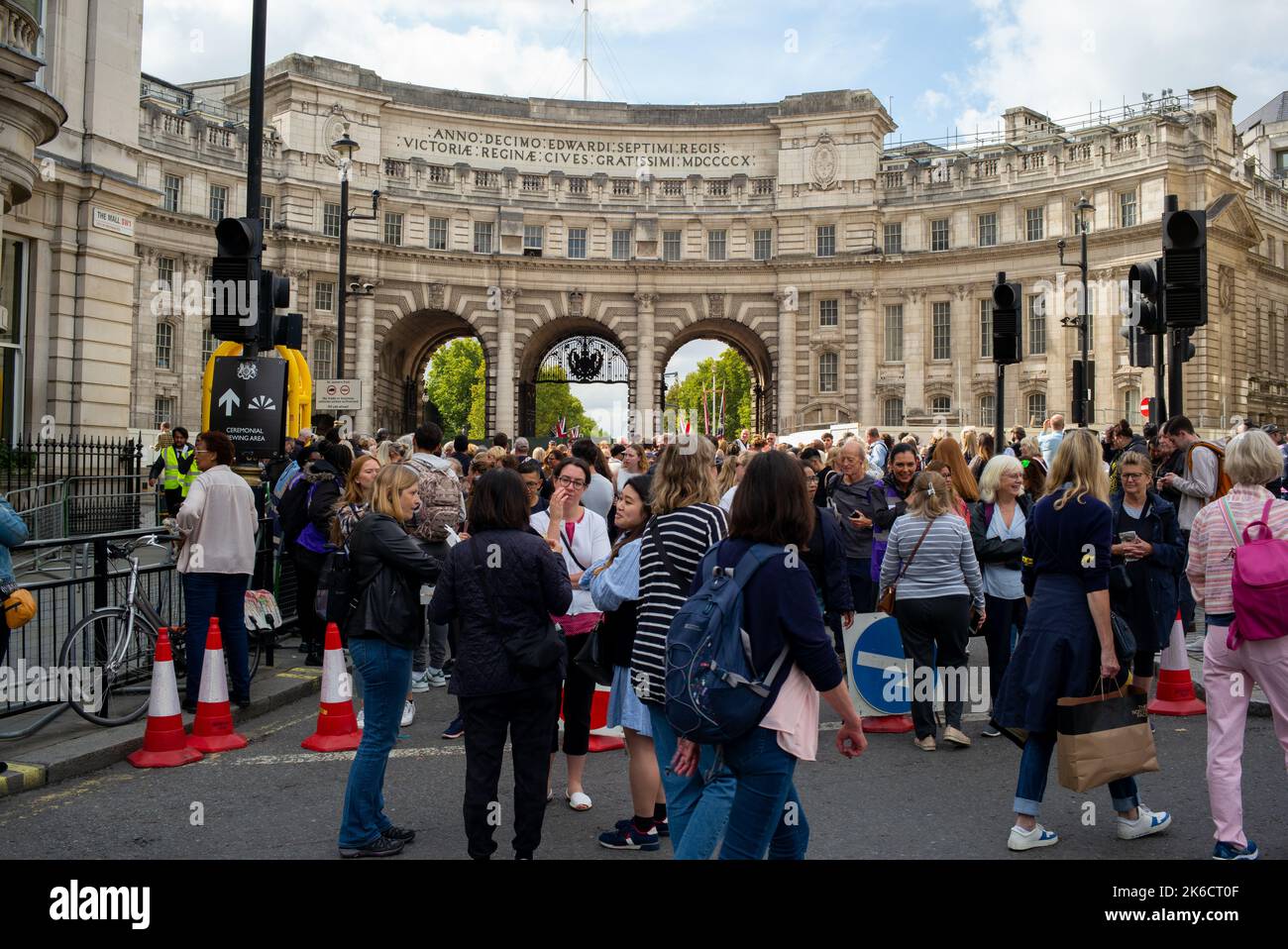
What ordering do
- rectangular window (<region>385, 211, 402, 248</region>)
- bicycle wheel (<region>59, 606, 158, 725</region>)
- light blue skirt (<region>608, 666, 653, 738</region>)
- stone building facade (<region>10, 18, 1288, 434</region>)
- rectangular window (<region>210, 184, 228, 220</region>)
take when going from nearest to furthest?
1. light blue skirt (<region>608, 666, 653, 738</region>)
2. bicycle wheel (<region>59, 606, 158, 725</region>)
3. rectangular window (<region>210, 184, 228, 220</region>)
4. stone building facade (<region>10, 18, 1288, 434</region>)
5. rectangular window (<region>385, 211, 402, 248</region>)

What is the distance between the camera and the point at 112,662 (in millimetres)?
8438

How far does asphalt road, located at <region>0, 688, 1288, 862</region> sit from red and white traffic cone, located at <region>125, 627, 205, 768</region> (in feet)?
0.33

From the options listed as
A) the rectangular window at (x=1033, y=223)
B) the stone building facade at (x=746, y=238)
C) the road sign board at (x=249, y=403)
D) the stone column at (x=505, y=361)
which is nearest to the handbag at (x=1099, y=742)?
the road sign board at (x=249, y=403)

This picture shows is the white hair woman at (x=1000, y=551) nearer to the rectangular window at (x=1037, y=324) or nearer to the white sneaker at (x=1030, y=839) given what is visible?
the white sneaker at (x=1030, y=839)

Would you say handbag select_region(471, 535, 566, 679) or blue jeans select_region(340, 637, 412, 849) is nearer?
handbag select_region(471, 535, 566, 679)

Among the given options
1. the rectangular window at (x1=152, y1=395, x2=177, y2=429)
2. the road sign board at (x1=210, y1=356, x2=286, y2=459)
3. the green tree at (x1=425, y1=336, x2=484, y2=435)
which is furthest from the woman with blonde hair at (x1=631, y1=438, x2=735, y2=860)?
the green tree at (x1=425, y1=336, x2=484, y2=435)

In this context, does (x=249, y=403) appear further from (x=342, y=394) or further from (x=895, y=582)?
(x=342, y=394)

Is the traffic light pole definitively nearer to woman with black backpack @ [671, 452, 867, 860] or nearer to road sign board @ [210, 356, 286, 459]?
road sign board @ [210, 356, 286, 459]

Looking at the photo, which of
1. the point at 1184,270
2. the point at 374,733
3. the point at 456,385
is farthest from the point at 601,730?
the point at 456,385

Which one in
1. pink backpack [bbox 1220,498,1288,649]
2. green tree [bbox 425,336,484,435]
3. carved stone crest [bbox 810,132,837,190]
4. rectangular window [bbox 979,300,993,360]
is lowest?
pink backpack [bbox 1220,498,1288,649]

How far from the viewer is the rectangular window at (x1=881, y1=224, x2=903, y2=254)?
46406 mm

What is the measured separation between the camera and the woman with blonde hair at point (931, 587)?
778 centimetres

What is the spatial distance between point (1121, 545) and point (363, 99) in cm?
4389

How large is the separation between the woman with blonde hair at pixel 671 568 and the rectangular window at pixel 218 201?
40577 millimetres
